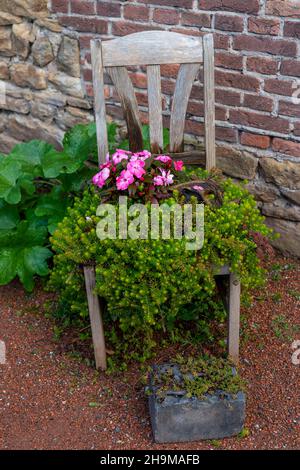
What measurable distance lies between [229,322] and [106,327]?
623 mm

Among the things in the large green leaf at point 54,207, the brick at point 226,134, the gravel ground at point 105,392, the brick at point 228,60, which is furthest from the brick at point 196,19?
the gravel ground at point 105,392

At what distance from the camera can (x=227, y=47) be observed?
3041 mm

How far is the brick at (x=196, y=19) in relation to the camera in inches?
120

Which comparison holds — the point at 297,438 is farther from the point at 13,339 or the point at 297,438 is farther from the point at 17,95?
the point at 17,95

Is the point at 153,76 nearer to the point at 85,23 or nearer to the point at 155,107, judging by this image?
the point at 155,107

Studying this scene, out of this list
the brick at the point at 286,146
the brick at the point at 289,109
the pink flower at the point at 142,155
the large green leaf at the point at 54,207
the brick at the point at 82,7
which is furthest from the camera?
the brick at the point at 82,7

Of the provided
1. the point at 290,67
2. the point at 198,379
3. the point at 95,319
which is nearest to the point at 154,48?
the point at 290,67

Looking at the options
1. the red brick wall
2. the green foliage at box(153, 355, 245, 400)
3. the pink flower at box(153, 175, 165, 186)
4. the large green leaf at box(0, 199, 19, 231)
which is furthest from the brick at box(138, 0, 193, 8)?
the green foliage at box(153, 355, 245, 400)

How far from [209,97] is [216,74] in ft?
1.20

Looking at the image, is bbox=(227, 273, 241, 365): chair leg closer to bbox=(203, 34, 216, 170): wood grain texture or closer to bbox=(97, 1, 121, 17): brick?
bbox=(203, 34, 216, 170): wood grain texture

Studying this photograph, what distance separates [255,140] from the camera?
317 cm

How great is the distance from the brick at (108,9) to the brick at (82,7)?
4 centimetres

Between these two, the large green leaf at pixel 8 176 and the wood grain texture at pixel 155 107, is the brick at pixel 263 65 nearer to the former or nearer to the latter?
the wood grain texture at pixel 155 107

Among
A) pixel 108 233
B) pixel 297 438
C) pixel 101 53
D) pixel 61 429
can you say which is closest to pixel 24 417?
pixel 61 429
